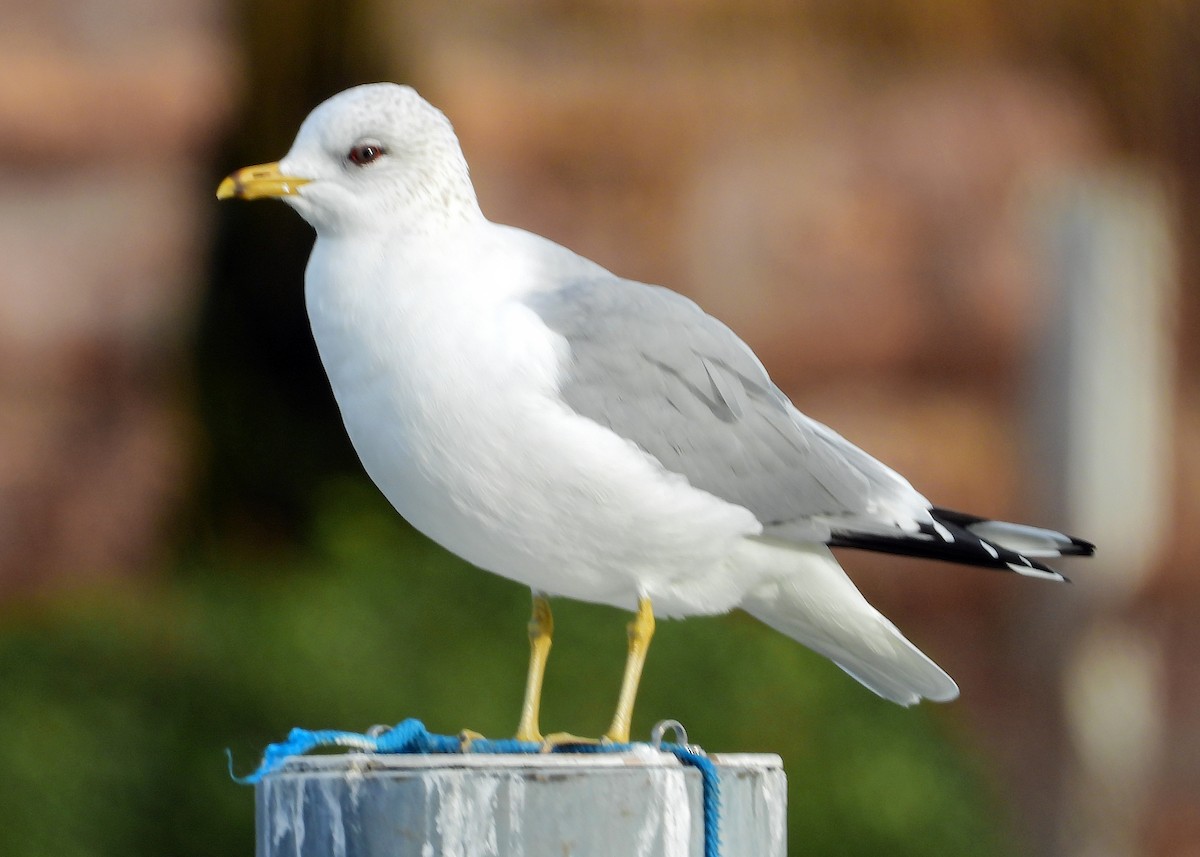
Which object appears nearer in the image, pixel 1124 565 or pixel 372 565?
pixel 372 565

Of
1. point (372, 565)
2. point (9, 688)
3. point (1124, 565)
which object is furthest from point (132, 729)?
point (1124, 565)

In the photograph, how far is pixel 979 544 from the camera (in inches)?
63.3

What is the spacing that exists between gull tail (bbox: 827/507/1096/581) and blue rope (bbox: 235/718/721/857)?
0.40 meters

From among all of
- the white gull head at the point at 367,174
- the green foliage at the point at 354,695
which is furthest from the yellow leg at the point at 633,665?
the green foliage at the point at 354,695

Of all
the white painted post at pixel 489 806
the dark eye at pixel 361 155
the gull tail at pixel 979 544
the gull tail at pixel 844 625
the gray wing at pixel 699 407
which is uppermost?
the dark eye at pixel 361 155

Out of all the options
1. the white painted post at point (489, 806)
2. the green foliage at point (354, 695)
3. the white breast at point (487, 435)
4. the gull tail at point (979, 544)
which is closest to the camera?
the white painted post at point (489, 806)

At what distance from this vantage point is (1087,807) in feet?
12.3

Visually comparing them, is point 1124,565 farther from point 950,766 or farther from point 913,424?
point 950,766

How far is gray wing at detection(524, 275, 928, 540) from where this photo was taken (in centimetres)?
146

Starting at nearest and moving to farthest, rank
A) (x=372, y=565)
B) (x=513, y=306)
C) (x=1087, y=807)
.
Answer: (x=513, y=306) → (x=372, y=565) → (x=1087, y=807)

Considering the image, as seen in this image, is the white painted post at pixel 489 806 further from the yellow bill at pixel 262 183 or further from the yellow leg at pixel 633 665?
the yellow bill at pixel 262 183

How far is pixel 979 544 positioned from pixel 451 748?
1.96 ft

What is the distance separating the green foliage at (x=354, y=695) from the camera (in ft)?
9.03

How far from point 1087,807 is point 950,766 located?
2.31 feet
